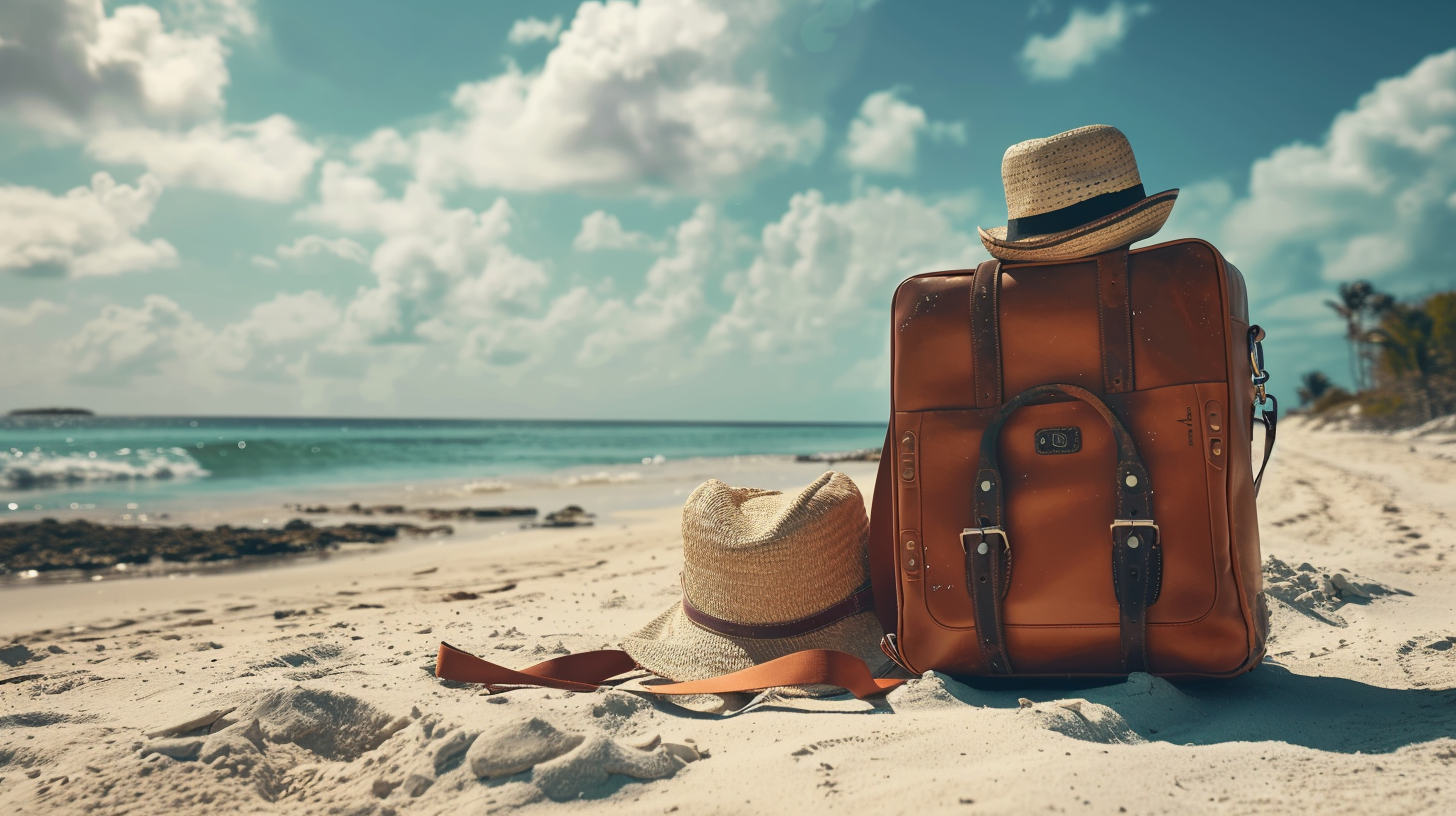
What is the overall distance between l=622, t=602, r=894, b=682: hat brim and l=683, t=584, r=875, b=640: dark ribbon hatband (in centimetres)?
1

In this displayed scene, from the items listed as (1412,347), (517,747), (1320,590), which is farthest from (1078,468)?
(1412,347)

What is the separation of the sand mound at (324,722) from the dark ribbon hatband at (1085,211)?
2224 mm

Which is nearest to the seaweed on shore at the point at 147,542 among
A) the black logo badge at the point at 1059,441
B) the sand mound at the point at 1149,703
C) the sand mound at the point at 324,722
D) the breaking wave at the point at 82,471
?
the sand mound at the point at 324,722

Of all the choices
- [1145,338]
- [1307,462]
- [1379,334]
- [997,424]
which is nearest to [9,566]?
[997,424]

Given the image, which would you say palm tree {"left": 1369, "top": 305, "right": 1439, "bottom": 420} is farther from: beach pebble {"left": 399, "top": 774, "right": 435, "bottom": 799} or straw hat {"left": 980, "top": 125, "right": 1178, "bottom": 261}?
beach pebble {"left": 399, "top": 774, "right": 435, "bottom": 799}

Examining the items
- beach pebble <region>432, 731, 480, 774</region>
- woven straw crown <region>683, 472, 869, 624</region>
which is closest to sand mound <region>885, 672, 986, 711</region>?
woven straw crown <region>683, 472, 869, 624</region>

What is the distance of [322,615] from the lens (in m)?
4.28

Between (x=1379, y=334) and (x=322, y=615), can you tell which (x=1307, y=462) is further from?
(x=1379, y=334)

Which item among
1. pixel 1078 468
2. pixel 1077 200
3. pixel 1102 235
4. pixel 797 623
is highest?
pixel 1077 200

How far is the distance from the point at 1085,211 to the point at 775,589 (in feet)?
4.90

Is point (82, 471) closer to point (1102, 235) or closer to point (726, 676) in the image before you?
point (726, 676)

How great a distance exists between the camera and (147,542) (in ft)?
23.6

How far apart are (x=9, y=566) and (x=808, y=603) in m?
7.09

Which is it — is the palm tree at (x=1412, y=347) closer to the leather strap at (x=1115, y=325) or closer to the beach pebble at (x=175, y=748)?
the leather strap at (x=1115, y=325)
